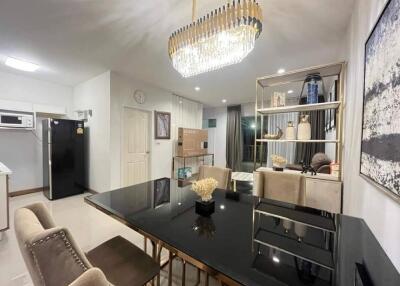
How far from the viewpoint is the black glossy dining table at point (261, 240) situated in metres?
0.66

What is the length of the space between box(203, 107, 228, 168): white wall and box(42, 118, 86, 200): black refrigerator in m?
4.54

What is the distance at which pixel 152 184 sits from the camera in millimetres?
1899

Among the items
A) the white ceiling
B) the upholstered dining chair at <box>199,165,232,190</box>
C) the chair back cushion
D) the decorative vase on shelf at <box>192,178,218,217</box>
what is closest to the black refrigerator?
the white ceiling

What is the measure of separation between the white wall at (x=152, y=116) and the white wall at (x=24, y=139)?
178 cm

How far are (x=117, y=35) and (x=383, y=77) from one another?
8.60ft

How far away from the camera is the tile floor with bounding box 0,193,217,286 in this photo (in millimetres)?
1670

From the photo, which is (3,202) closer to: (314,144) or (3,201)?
(3,201)

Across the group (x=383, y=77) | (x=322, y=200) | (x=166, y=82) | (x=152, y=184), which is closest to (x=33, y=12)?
(x=152, y=184)

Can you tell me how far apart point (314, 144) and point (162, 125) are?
14.1 feet

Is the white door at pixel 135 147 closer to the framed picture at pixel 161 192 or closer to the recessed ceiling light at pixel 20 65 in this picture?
the recessed ceiling light at pixel 20 65

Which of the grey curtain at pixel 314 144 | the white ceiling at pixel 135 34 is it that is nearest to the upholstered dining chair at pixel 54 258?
the white ceiling at pixel 135 34

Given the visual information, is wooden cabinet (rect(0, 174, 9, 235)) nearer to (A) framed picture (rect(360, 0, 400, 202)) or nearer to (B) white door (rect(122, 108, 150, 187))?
(B) white door (rect(122, 108, 150, 187))

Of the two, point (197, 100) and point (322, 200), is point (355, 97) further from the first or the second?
point (197, 100)

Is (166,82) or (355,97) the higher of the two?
(166,82)
